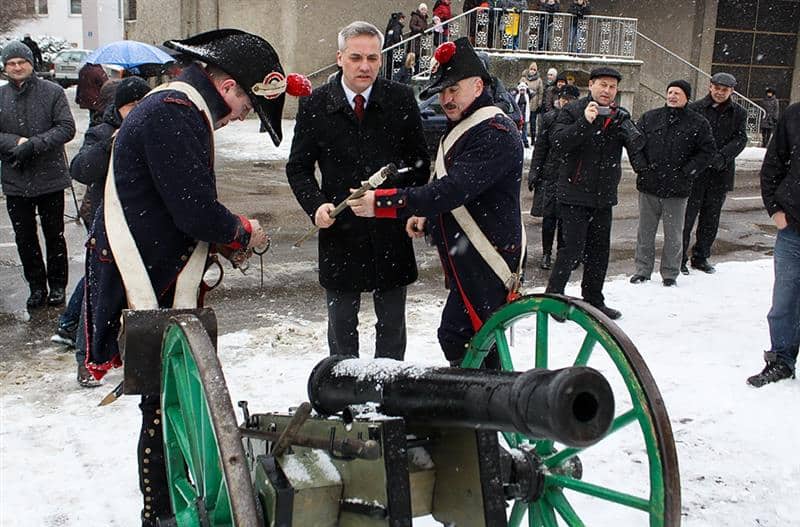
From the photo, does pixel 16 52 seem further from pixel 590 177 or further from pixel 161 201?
pixel 590 177

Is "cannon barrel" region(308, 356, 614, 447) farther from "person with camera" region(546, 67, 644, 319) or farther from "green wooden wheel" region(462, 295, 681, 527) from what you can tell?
"person with camera" region(546, 67, 644, 319)

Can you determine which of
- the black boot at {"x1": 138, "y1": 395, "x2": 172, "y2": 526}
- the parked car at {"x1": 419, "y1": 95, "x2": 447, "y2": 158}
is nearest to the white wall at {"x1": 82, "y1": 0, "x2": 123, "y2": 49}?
the parked car at {"x1": 419, "y1": 95, "x2": 447, "y2": 158}

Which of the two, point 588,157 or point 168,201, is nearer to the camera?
point 168,201

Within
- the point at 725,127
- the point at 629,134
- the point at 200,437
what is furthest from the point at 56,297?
the point at 725,127

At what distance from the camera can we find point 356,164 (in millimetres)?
4500

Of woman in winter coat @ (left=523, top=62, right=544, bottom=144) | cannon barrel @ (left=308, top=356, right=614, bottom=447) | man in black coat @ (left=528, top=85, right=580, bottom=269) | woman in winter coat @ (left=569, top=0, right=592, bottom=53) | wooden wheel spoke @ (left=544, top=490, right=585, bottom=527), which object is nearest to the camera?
cannon barrel @ (left=308, top=356, right=614, bottom=447)

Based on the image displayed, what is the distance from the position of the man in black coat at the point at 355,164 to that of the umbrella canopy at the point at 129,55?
8.76 m

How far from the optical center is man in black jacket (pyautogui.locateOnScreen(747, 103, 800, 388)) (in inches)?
215

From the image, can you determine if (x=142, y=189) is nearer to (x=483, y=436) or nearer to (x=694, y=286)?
(x=483, y=436)

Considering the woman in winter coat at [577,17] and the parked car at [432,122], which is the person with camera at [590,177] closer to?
the parked car at [432,122]

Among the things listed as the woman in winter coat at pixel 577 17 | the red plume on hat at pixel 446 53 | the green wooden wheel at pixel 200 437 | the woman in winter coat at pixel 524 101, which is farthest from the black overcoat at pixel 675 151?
the woman in winter coat at pixel 577 17

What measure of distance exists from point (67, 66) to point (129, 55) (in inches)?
1001

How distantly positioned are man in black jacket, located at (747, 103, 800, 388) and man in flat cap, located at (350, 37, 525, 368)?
2119mm

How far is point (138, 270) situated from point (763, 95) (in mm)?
30592
